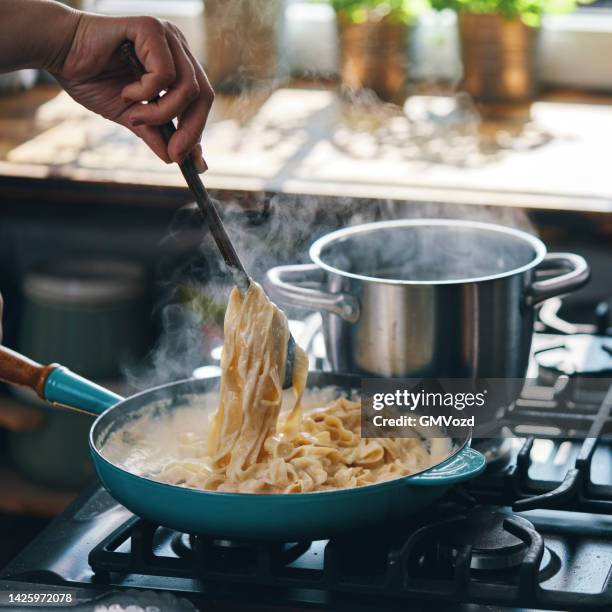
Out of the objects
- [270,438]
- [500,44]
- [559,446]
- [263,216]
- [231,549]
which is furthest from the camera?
[500,44]

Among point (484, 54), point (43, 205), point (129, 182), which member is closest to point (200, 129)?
point (129, 182)

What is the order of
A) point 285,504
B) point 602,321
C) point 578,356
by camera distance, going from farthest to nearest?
→ point 602,321 < point 578,356 < point 285,504

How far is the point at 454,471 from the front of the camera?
3.65 ft

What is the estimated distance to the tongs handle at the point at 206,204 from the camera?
3.92 ft

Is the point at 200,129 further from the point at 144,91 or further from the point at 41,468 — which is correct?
the point at 41,468

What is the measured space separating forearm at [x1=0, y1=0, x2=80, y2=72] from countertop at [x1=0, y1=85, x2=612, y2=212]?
3.68 ft

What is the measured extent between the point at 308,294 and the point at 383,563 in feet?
1.24

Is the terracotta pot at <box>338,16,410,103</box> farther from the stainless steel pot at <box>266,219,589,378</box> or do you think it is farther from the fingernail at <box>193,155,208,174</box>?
the fingernail at <box>193,155,208,174</box>

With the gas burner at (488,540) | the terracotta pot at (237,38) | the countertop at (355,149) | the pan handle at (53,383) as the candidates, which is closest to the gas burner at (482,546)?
the gas burner at (488,540)

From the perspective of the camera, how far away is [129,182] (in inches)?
101

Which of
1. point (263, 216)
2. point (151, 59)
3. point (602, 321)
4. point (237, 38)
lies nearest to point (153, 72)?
point (151, 59)

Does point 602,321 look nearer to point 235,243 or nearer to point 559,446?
point 559,446

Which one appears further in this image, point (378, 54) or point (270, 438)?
point (378, 54)

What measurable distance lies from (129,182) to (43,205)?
26 centimetres
